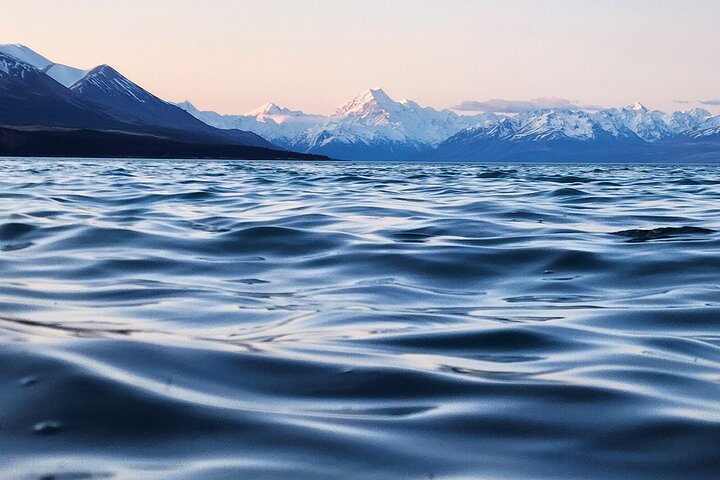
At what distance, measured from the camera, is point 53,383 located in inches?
201

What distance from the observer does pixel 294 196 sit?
2572cm

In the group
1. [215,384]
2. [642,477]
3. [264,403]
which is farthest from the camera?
[215,384]

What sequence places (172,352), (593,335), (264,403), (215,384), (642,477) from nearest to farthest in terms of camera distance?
(642,477)
(264,403)
(215,384)
(172,352)
(593,335)

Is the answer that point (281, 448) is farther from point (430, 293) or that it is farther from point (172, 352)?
point (430, 293)

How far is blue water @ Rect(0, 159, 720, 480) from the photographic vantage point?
4145 millimetres

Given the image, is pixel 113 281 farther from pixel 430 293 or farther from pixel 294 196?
pixel 294 196

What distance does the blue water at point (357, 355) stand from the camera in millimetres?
4145

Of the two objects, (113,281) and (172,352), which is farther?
(113,281)

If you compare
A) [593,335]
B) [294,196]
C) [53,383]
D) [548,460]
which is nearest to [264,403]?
[53,383]

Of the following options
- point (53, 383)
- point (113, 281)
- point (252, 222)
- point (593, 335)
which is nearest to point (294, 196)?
point (252, 222)

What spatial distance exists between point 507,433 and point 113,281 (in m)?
6.07

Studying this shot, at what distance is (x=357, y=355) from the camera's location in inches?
246

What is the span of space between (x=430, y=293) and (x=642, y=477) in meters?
5.56

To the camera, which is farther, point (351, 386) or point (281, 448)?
point (351, 386)
